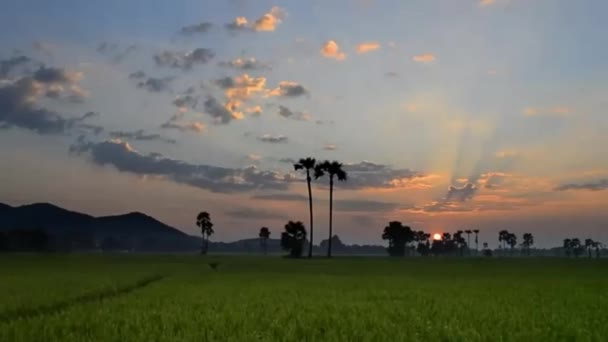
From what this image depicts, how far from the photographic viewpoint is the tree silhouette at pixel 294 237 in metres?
152

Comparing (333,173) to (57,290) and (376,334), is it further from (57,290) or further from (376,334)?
(376,334)

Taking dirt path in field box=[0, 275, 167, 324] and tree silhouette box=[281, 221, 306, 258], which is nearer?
dirt path in field box=[0, 275, 167, 324]

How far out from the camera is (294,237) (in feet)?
502

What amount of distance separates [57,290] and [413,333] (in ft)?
83.4

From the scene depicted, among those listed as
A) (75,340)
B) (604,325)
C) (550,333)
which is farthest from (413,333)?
(75,340)

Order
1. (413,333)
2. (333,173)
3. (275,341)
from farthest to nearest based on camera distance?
1. (333,173)
2. (413,333)
3. (275,341)

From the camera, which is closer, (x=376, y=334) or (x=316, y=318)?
(x=376, y=334)

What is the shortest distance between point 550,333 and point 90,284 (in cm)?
3229

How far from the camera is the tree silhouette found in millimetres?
151750

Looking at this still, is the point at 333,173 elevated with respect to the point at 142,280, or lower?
elevated

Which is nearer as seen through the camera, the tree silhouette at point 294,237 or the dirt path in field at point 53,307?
the dirt path in field at point 53,307

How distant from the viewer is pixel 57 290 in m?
32.8

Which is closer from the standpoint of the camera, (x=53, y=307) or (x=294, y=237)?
(x=53, y=307)

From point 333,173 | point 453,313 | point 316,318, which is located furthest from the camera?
point 333,173
